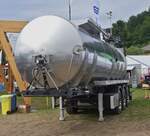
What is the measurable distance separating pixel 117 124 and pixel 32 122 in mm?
3026

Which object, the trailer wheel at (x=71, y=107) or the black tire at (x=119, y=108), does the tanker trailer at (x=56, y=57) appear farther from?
the black tire at (x=119, y=108)

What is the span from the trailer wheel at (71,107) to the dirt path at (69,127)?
388mm

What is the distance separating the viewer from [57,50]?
12438mm

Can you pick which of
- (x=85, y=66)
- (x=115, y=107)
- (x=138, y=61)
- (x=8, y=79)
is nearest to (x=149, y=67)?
(x=138, y=61)

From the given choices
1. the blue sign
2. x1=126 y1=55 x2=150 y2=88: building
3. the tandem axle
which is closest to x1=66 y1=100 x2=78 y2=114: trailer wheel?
the tandem axle

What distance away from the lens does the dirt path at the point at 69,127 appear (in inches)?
527

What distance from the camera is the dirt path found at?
13.4 m

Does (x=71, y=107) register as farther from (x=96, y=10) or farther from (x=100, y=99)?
(x=96, y=10)

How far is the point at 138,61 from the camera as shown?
5447 centimetres

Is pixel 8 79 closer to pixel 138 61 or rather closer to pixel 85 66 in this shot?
pixel 85 66

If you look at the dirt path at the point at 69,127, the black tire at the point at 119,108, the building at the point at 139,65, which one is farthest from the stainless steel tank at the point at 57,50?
the building at the point at 139,65

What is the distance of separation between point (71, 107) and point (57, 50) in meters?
5.63

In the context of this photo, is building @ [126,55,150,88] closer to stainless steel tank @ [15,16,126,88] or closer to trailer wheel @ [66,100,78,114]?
trailer wheel @ [66,100,78,114]

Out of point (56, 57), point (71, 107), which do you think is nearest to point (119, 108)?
point (71, 107)
